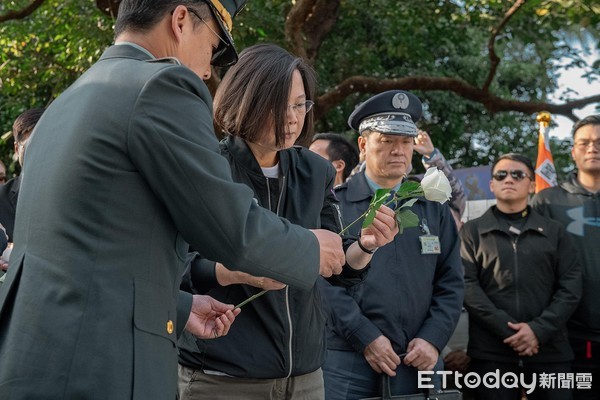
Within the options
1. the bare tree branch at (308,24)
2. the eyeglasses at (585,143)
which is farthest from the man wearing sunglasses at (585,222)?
the bare tree branch at (308,24)

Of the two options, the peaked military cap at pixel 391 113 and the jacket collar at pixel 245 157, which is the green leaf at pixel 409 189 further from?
the peaked military cap at pixel 391 113

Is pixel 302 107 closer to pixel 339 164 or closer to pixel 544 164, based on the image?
pixel 339 164

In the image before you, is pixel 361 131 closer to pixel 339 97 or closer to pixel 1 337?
pixel 1 337

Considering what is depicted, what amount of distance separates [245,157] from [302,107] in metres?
0.27

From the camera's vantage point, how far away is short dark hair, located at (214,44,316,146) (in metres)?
2.62

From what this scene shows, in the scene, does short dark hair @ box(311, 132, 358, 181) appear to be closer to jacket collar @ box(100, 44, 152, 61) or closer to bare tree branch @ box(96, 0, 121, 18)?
jacket collar @ box(100, 44, 152, 61)

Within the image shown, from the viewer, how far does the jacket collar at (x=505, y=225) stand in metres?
5.20

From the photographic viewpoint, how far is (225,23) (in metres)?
2.14

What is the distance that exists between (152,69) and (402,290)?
2462 millimetres

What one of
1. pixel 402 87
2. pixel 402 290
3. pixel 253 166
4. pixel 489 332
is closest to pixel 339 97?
pixel 402 87

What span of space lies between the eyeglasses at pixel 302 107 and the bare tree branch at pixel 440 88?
7.29 m

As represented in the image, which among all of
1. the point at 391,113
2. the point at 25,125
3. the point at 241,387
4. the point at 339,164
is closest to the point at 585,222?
the point at 339,164

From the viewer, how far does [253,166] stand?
268 cm

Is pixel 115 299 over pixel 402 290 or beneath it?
over
